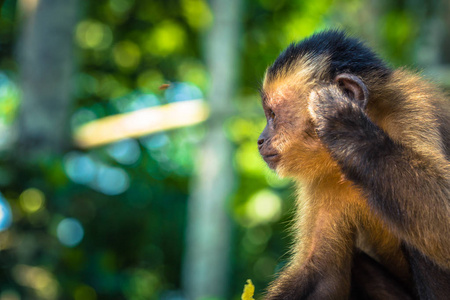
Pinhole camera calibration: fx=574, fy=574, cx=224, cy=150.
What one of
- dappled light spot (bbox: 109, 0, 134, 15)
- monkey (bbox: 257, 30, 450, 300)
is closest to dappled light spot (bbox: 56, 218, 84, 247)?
monkey (bbox: 257, 30, 450, 300)

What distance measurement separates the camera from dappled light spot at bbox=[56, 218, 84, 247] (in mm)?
9523

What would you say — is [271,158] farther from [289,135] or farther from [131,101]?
[131,101]

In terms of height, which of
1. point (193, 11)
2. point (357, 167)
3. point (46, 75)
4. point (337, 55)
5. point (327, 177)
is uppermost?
point (337, 55)

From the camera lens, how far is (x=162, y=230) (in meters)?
14.8

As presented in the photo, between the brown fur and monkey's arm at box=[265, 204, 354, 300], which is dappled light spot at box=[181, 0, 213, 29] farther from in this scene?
monkey's arm at box=[265, 204, 354, 300]

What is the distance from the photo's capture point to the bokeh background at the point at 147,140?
9273mm

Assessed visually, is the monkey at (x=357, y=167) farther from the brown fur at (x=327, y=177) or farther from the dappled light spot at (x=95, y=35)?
the dappled light spot at (x=95, y=35)

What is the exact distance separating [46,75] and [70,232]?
10.2ft

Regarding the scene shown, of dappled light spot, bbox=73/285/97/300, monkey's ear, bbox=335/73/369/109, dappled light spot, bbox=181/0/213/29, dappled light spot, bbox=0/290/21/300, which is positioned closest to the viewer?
monkey's ear, bbox=335/73/369/109

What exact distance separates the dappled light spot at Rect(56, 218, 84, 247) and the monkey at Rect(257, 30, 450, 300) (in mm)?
6101

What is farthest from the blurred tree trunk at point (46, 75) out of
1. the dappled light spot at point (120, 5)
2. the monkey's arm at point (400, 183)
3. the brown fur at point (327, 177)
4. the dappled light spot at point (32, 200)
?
the monkey's arm at point (400, 183)

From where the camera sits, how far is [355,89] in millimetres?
3615

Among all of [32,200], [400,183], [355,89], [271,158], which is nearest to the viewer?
[400,183]

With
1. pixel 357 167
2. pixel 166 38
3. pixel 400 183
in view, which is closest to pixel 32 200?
pixel 357 167
